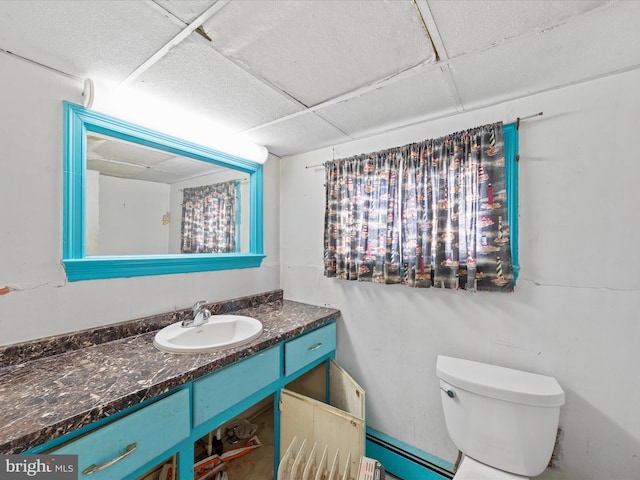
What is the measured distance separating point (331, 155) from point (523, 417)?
1.81 m

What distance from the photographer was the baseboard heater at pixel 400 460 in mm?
1543

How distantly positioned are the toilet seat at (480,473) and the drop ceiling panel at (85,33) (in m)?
2.05

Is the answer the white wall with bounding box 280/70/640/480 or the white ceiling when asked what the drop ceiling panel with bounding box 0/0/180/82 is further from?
the white wall with bounding box 280/70/640/480

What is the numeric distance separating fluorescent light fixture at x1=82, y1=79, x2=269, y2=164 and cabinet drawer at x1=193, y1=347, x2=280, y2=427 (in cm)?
128

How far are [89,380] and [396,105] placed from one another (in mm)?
1804

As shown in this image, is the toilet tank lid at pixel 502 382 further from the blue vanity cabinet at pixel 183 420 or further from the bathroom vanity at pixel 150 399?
the blue vanity cabinet at pixel 183 420

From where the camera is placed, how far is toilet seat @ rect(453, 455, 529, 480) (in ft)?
3.72

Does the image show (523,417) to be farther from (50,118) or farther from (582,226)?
(50,118)

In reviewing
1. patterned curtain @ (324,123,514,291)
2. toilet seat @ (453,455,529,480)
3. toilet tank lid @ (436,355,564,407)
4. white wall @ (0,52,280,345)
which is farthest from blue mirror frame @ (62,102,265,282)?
toilet seat @ (453,455,529,480)

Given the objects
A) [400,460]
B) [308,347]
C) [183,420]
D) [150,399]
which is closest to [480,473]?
[400,460]

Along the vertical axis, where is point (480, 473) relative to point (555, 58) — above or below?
below

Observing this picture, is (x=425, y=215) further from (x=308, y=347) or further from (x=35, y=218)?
(x=35, y=218)

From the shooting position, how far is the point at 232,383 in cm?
123

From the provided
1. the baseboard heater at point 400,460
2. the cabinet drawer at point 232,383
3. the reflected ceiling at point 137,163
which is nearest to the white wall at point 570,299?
the baseboard heater at point 400,460
